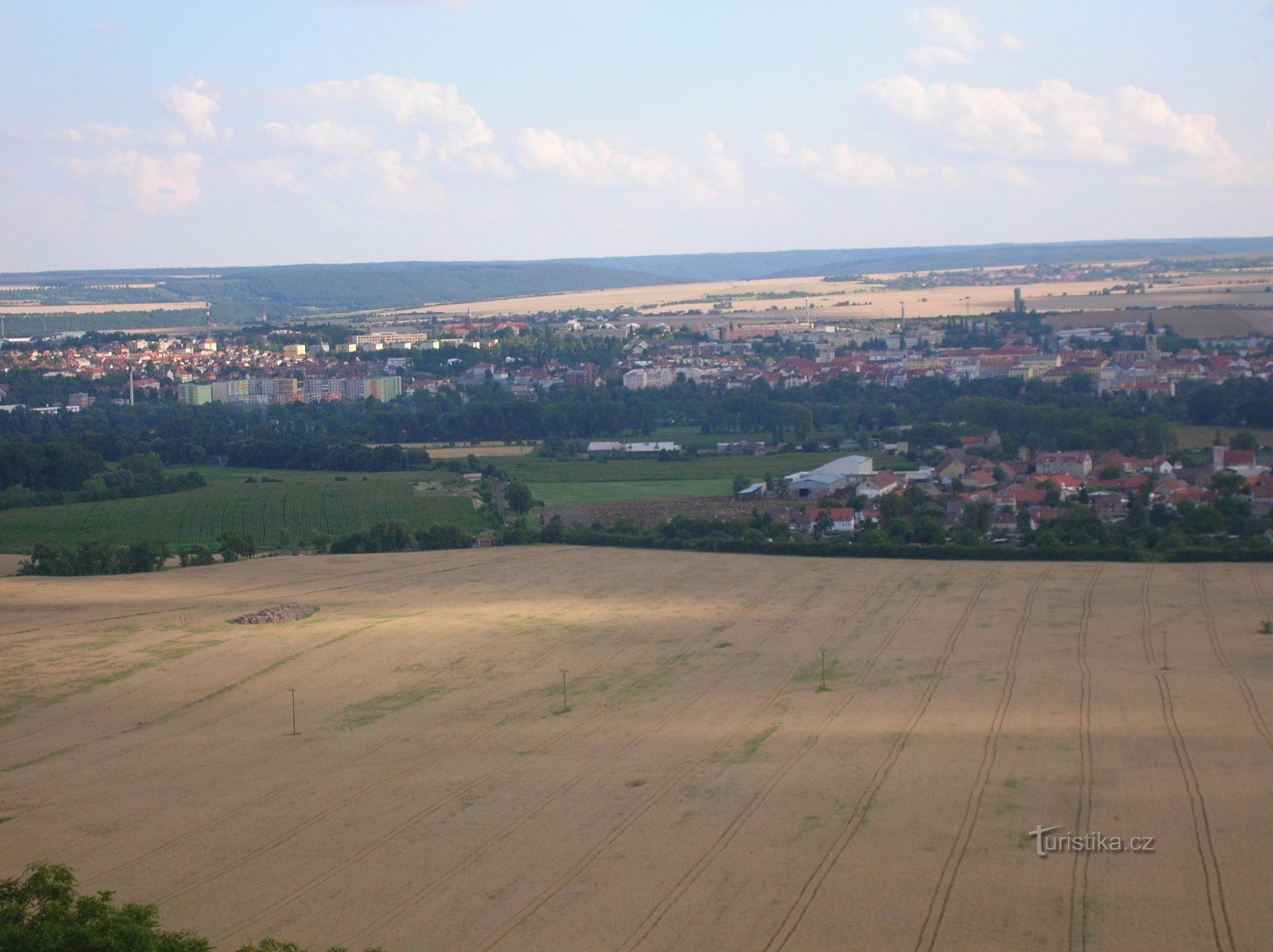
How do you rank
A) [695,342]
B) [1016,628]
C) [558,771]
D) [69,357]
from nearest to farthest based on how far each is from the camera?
[558,771] → [1016,628] → [69,357] → [695,342]

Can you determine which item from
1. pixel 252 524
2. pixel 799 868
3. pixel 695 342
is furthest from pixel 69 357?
pixel 799 868

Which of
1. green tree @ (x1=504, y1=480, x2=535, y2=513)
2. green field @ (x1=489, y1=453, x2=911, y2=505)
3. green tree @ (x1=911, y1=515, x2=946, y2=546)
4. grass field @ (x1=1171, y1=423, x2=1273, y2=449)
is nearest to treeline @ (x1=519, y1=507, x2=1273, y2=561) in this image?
green tree @ (x1=911, y1=515, x2=946, y2=546)

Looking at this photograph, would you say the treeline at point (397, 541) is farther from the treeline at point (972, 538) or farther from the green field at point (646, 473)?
the green field at point (646, 473)

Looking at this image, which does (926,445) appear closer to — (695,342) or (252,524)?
(252,524)

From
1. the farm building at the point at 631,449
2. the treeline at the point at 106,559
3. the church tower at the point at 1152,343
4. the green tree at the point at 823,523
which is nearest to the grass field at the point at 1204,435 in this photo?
the farm building at the point at 631,449

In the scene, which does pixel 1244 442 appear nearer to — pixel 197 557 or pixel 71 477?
pixel 197 557

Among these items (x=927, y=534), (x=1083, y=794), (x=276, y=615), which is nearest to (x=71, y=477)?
(x=276, y=615)
